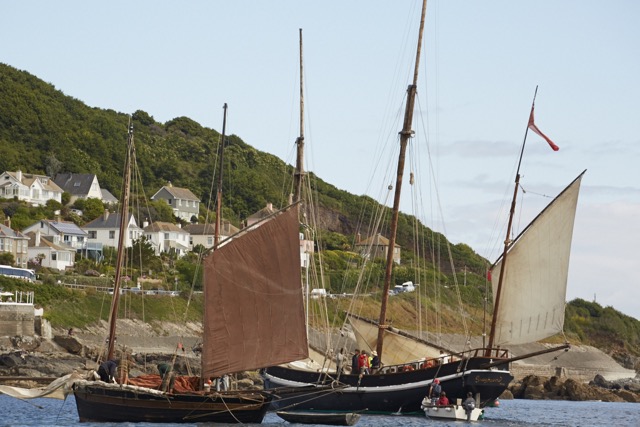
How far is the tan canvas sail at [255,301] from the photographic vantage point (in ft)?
151

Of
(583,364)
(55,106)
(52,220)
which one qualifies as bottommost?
(583,364)

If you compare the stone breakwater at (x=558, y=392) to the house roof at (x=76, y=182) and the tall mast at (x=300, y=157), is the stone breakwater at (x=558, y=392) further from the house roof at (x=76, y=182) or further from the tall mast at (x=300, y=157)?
the house roof at (x=76, y=182)

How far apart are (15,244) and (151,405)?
6889 cm

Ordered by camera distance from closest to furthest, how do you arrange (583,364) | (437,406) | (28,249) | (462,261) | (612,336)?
1. (437,406)
2. (28,249)
3. (583,364)
4. (612,336)
5. (462,261)

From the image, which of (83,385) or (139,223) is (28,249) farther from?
(83,385)

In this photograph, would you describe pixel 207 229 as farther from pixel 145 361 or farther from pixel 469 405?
pixel 469 405

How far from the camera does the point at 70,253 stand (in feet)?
384

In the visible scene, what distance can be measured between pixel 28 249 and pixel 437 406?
6670 centimetres

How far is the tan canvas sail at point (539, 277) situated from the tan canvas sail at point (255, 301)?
51.7ft

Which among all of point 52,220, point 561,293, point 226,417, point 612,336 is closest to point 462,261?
point 612,336

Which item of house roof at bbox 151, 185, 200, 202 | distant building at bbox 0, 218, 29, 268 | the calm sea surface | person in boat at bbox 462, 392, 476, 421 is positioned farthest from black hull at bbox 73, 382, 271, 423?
house roof at bbox 151, 185, 200, 202

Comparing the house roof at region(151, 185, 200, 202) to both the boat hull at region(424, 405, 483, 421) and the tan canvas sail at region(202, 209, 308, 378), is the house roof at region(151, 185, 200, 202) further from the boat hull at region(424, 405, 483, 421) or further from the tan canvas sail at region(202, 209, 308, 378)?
the tan canvas sail at region(202, 209, 308, 378)

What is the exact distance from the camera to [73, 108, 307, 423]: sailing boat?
151 feet

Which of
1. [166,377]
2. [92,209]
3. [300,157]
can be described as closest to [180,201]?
[92,209]
